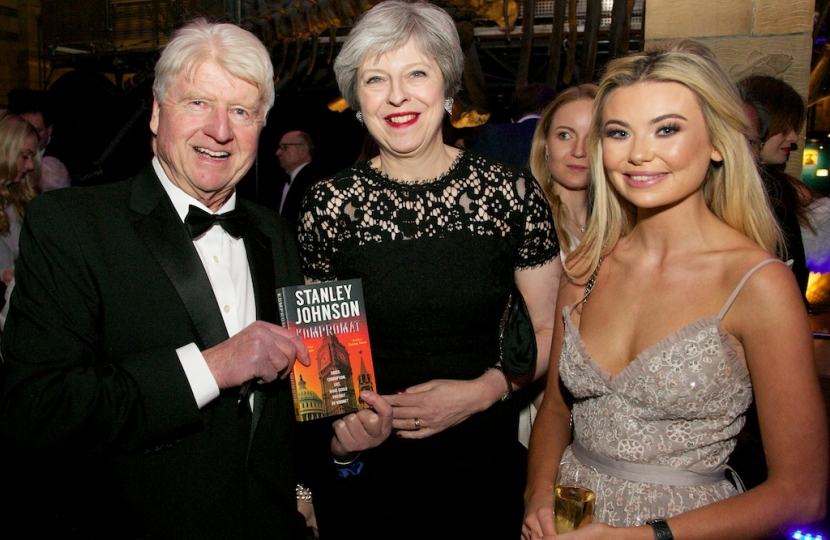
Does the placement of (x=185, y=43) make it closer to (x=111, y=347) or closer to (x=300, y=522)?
(x=111, y=347)

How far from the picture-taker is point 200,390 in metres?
A: 1.71

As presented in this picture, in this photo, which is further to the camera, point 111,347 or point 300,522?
point 300,522

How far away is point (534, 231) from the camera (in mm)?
2377

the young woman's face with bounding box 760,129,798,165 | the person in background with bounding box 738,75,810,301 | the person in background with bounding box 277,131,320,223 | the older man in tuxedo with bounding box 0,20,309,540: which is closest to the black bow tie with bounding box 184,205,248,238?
the older man in tuxedo with bounding box 0,20,309,540

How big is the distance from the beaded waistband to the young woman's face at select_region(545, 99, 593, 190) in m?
1.61

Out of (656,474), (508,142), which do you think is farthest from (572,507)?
(508,142)

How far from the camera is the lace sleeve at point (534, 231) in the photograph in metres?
2.38

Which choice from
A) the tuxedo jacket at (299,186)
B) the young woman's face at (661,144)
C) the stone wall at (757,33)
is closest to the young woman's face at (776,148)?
the stone wall at (757,33)

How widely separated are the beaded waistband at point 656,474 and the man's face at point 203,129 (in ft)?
4.62

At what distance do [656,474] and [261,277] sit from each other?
50.0 inches

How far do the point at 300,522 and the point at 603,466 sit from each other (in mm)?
937

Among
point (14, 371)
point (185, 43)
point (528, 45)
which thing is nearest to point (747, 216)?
point (185, 43)

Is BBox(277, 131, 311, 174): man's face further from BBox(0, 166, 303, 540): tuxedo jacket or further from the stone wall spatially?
BBox(0, 166, 303, 540): tuxedo jacket

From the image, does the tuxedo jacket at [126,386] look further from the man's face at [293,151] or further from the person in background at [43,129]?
the man's face at [293,151]
